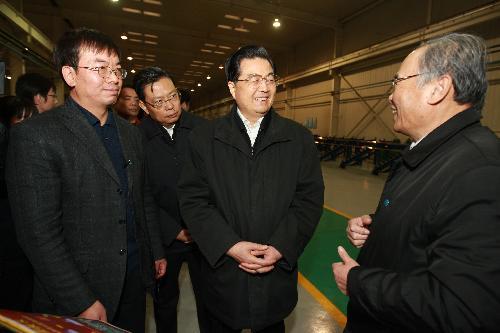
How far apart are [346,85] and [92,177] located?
13463 mm

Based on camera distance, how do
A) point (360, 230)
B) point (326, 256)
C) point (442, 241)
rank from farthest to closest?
point (326, 256) < point (360, 230) < point (442, 241)

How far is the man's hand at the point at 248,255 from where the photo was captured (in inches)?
58.7

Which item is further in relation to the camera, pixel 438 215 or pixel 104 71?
pixel 104 71

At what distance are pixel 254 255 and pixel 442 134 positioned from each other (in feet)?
3.17

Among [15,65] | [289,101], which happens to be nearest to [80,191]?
[15,65]

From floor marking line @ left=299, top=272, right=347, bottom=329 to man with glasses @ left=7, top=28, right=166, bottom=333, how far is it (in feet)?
6.04

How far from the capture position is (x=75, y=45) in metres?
1.38

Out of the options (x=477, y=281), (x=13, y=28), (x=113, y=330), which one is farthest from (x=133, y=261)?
(x=13, y=28)

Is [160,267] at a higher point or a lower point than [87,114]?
lower

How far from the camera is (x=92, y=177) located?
1343 millimetres

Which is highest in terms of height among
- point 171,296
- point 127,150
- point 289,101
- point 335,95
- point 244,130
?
point 289,101

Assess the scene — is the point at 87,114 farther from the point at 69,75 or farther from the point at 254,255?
the point at 254,255

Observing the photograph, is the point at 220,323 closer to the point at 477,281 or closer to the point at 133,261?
the point at 133,261

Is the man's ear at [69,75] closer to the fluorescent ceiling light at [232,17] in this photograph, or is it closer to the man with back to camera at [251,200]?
the man with back to camera at [251,200]
